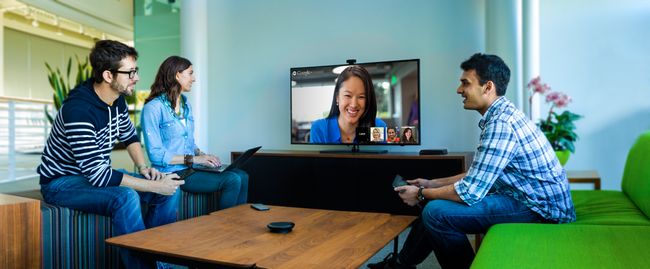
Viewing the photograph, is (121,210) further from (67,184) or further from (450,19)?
(450,19)

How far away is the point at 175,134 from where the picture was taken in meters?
2.62

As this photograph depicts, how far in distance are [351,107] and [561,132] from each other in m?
1.54

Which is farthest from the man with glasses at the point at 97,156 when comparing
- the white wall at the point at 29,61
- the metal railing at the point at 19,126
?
the white wall at the point at 29,61

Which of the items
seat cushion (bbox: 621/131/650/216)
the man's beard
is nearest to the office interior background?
seat cushion (bbox: 621/131/650/216)

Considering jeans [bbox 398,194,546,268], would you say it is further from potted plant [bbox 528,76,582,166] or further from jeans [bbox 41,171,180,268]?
potted plant [bbox 528,76,582,166]

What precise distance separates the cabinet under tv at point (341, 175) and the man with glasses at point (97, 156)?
1.68 meters

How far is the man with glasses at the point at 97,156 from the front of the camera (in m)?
1.94

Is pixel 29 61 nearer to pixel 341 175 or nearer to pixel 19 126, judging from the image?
pixel 19 126

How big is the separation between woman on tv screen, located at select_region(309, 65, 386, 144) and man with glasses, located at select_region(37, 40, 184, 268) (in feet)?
Answer: 6.08

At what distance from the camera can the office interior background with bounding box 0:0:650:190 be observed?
3305 mm

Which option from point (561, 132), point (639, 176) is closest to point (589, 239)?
point (639, 176)

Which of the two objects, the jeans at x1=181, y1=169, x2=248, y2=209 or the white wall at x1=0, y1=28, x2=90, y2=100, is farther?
the white wall at x1=0, y1=28, x2=90, y2=100

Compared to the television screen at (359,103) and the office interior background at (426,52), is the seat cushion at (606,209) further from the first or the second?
the television screen at (359,103)

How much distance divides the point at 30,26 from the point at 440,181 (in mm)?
10618
